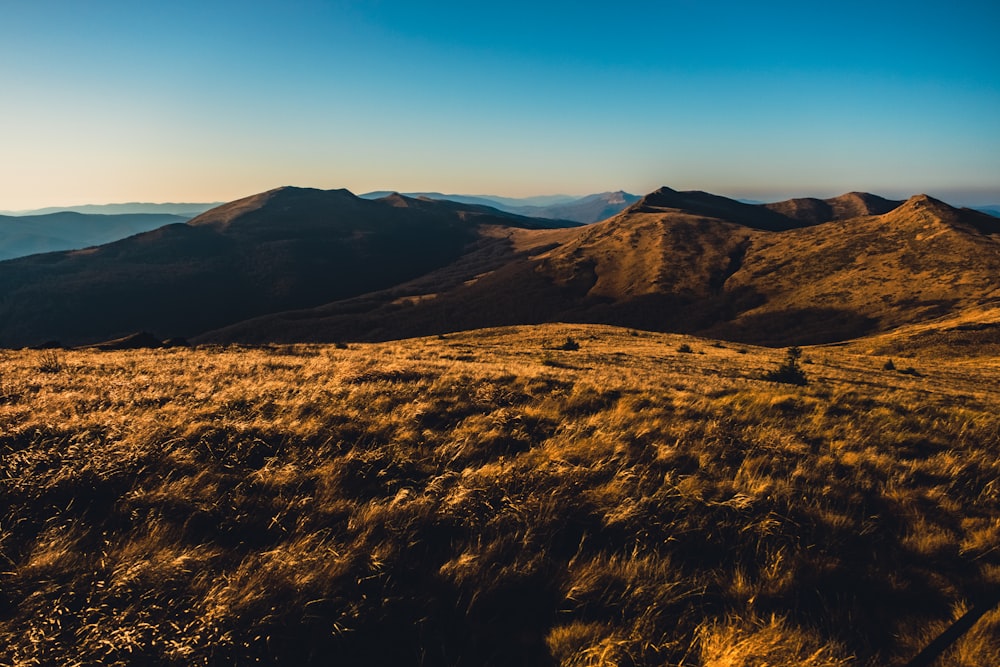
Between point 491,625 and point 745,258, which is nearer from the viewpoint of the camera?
point 491,625

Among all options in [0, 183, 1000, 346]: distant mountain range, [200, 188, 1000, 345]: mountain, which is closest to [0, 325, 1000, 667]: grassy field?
[200, 188, 1000, 345]: mountain

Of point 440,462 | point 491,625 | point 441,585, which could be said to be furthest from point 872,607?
point 440,462

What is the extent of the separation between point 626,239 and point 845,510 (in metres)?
163

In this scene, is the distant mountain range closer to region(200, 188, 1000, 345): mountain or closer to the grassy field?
region(200, 188, 1000, 345): mountain

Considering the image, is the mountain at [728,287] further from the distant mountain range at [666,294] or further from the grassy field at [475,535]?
the grassy field at [475,535]

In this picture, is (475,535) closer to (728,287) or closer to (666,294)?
(666,294)

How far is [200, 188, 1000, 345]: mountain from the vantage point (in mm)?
83812

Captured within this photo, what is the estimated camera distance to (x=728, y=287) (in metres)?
112

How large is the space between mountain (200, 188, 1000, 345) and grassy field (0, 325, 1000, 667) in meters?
82.6

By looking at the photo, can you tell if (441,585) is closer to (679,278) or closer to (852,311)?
(852,311)

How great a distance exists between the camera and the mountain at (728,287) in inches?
3300

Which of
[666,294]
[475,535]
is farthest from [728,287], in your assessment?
[475,535]

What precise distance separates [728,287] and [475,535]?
122m

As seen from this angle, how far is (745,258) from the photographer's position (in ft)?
421
